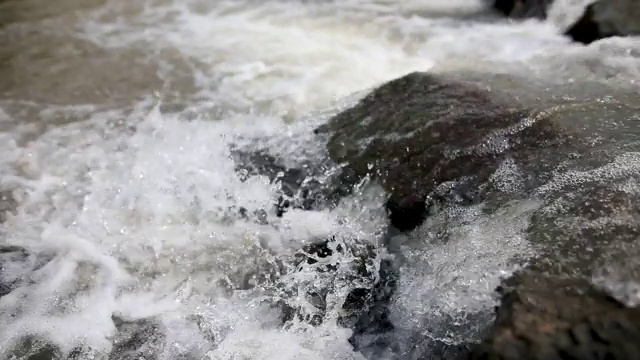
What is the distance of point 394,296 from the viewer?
97.2 inches

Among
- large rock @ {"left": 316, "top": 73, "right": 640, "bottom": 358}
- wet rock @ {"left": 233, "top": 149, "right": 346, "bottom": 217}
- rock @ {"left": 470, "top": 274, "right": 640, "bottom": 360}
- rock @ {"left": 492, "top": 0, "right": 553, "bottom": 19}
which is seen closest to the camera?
rock @ {"left": 470, "top": 274, "right": 640, "bottom": 360}

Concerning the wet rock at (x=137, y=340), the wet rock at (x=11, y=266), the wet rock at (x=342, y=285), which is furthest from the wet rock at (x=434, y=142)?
the wet rock at (x=11, y=266)

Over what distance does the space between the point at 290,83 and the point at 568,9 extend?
9.09 ft

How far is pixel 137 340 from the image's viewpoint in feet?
8.22

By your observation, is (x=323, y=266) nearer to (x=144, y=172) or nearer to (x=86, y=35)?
(x=144, y=172)

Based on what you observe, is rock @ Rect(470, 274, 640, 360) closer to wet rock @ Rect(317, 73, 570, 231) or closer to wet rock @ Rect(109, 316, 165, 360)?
wet rock @ Rect(317, 73, 570, 231)

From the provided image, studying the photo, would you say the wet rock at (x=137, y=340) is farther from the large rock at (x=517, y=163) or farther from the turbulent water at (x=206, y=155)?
the large rock at (x=517, y=163)

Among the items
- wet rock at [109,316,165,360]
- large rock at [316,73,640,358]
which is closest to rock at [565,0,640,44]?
large rock at [316,73,640,358]

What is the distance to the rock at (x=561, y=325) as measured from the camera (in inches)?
68.4

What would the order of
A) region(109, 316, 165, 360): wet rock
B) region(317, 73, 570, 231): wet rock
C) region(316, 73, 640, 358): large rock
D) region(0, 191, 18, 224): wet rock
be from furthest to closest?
region(0, 191, 18, 224): wet rock, region(317, 73, 570, 231): wet rock, region(109, 316, 165, 360): wet rock, region(316, 73, 640, 358): large rock

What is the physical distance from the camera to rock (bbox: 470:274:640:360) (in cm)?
174

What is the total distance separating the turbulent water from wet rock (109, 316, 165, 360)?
4 cm

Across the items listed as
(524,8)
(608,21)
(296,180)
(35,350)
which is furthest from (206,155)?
(524,8)

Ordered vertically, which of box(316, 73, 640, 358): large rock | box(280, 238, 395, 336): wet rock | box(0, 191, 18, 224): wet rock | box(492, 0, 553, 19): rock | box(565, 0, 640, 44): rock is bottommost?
box(0, 191, 18, 224): wet rock
